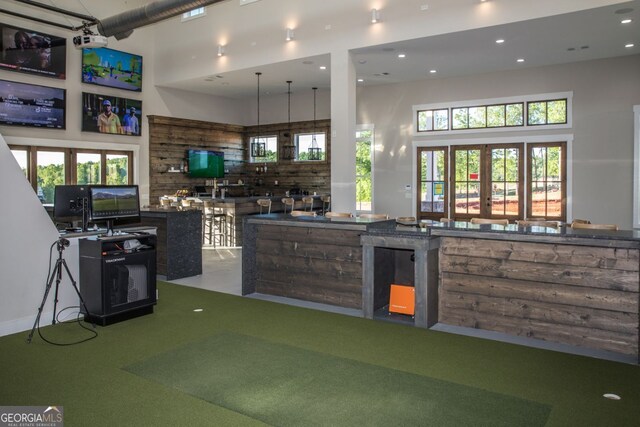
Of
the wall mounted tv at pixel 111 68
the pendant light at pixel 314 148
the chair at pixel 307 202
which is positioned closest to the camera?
the wall mounted tv at pixel 111 68

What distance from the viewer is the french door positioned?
11188mm

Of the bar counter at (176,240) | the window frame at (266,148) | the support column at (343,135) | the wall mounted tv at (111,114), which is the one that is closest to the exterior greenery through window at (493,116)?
the support column at (343,135)

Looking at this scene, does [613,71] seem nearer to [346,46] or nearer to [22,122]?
[346,46]

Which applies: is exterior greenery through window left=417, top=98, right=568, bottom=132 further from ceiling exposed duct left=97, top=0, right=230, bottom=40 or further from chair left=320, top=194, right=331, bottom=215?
ceiling exposed duct left=97, top=0, right=230, bottom=40

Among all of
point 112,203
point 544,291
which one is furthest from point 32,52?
point 544,291

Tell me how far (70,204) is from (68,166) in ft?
20.9

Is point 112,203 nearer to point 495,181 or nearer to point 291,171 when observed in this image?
point 495,181

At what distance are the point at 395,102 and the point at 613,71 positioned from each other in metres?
4.71

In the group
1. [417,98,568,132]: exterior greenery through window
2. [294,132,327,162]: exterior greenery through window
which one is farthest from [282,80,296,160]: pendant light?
[417,98,568,132]: exterior greenery through window

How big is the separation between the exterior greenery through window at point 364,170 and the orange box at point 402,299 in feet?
26.0

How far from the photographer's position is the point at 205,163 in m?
14.3

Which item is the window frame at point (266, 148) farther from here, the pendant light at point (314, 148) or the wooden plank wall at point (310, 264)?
the wooden plank wall at point (310, 264)

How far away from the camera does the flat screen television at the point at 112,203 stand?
209 inches

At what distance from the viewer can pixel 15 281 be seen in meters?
4.86
